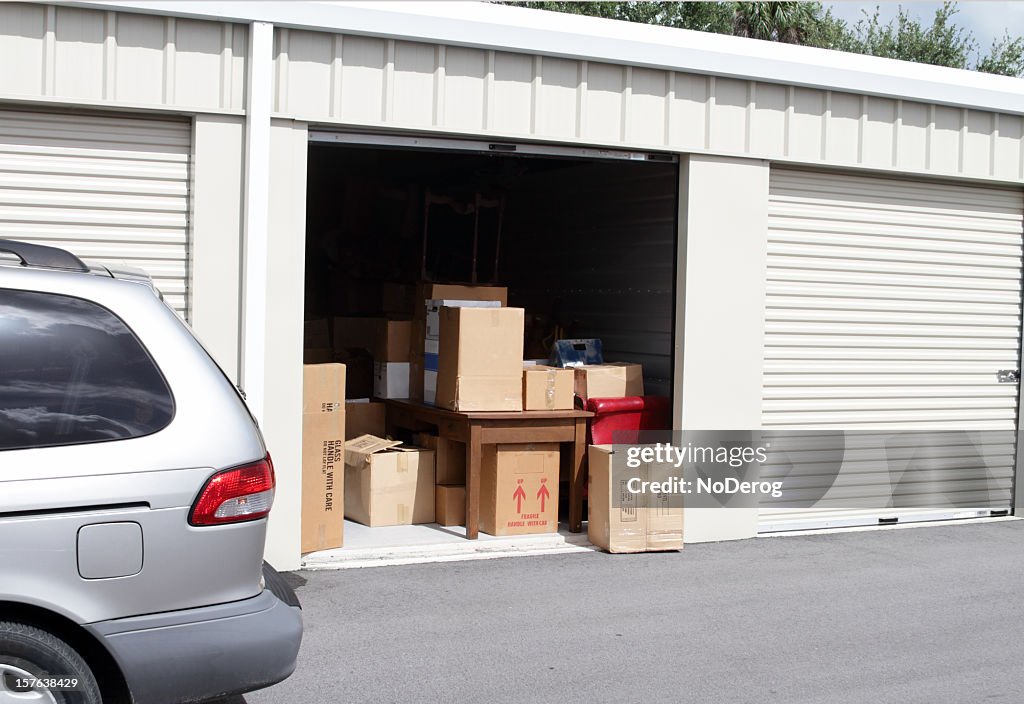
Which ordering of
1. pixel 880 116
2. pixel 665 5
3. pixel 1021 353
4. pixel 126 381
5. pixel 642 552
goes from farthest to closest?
pixel 665 5
pixel 1021 353
pixel 880 116
pixel 642 552
pixel 126 381

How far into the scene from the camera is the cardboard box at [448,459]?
26.7 feet

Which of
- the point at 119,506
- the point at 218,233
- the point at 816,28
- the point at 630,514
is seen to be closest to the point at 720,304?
the point at 630,514

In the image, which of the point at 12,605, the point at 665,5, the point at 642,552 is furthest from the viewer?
the point at 665,5

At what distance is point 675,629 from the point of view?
5.90 metres

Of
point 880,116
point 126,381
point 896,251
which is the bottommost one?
point 126,381

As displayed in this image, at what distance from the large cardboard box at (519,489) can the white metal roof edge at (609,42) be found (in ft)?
9.32

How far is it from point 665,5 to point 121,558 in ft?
115

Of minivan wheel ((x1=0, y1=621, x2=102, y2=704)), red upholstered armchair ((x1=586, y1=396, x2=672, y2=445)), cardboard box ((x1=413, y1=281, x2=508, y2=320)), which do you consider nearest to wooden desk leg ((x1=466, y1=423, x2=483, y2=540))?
red upholstered armchair ((x1=586, y1=396, x2=672, y2=445))

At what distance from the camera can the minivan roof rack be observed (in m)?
3.46

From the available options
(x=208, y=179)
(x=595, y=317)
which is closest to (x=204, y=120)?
(x=208, y=179)

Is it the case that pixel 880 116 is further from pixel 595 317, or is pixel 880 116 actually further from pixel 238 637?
pixel 238 637

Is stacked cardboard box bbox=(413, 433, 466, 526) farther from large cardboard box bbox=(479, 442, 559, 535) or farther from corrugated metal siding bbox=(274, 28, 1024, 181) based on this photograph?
corrugated metal siding bbox=(274, 28, 1024, 181)

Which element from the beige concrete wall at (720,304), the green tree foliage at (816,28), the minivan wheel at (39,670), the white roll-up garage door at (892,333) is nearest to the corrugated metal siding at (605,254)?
the beige concrete wall at (720,304)

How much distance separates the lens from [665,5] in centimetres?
3544
